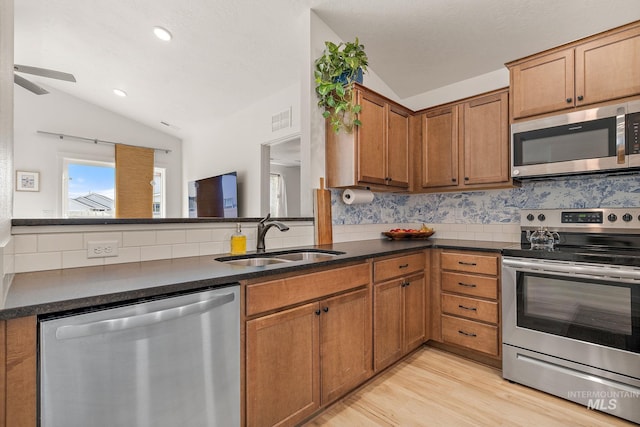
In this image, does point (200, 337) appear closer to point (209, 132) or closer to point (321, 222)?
point (321, 222)

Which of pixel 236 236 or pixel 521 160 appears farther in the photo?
pixel 521 160

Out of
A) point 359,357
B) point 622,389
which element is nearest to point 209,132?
point 359,357

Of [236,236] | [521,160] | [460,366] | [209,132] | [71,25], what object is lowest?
[460,366]

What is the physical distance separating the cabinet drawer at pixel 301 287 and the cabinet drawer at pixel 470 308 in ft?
3.13

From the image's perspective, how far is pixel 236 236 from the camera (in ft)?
6.31

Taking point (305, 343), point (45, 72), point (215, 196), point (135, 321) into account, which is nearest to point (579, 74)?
point (305, 343)

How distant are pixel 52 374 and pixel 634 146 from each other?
3022 millimetres

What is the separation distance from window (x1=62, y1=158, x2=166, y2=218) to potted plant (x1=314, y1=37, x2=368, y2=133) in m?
4.14

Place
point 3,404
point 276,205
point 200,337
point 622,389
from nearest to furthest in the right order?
1. point 3,404
2. point 200,337
3. point 622,389
4. point 276,205

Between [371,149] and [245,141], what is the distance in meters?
2.35

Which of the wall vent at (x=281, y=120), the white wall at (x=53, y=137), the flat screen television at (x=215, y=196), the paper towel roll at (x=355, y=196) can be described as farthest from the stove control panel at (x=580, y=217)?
the white wall at (x=53, y=137)

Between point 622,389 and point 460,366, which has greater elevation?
point 622,389

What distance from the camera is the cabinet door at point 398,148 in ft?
8.85

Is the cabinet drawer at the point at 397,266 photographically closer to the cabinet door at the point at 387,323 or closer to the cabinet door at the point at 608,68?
the cabinet door at the point at 387,323
